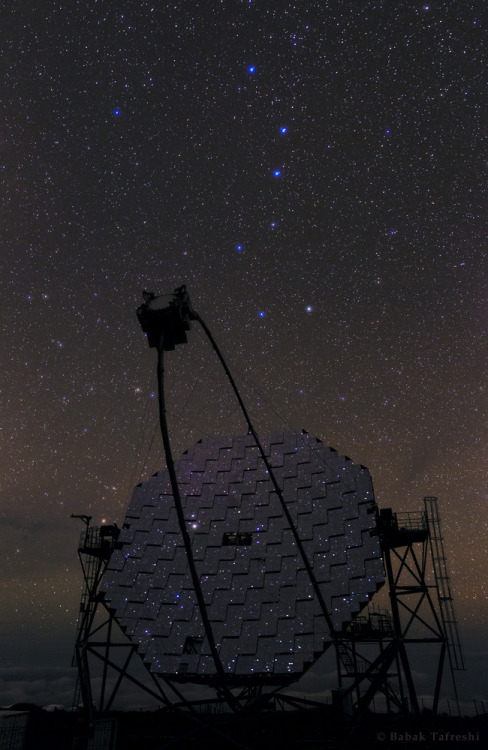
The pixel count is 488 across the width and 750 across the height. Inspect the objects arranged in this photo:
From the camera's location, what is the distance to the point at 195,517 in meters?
20.1

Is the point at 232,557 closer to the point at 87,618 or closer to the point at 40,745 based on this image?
the point at 87,618

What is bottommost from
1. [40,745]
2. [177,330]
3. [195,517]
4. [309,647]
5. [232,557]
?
[40,745]

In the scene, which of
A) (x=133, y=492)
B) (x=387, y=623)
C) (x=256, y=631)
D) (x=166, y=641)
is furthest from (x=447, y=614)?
(x=133, y=492)

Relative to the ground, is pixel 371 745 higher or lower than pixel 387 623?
lower

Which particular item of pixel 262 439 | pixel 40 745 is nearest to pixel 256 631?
pixel 262 439

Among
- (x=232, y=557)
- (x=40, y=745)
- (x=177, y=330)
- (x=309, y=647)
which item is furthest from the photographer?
(x=40, y=745)

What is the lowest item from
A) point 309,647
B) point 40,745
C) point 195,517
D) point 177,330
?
point 40,745

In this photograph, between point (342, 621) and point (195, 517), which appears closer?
point (342, 621)

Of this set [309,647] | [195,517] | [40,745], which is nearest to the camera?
[309,647]

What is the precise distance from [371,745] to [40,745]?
12931mm

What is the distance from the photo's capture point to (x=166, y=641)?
16500mm

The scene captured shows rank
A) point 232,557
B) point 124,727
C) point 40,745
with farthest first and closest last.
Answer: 1. point 124,727
2. point 40,745
3. point 232,557

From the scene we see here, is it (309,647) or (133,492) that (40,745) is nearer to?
(133,492)

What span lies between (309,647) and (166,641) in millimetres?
4094
